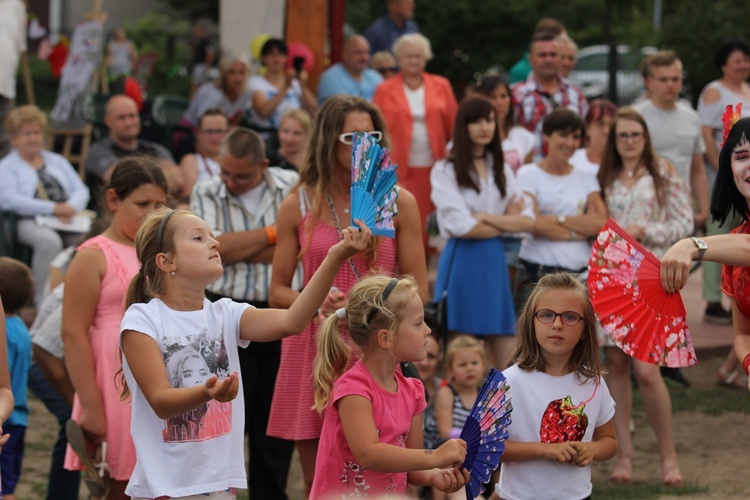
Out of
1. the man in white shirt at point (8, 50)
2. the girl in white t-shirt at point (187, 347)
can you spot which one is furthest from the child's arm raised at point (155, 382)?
the man in white shirt at point (8, 50)

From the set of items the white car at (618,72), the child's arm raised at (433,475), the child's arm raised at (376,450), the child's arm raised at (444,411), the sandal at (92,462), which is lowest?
the child's arm raised at (444,411)

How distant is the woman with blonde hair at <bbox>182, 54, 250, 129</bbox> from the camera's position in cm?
983

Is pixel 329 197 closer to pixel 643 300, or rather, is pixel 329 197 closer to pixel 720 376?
pixel 643 300

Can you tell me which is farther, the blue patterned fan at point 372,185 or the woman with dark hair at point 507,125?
the woman with dark hair at point 507,125

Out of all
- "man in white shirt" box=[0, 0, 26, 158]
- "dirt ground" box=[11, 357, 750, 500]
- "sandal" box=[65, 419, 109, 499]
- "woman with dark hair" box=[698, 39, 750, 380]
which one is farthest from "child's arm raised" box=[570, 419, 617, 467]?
"man in white shirt" box=[0, 0, 26, 158]

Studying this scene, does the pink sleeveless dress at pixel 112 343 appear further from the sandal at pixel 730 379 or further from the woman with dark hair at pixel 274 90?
the woman with dark hair at pixel 274 90

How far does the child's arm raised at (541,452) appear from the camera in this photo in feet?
12.7

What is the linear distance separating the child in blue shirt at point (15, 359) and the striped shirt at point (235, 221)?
868 mm

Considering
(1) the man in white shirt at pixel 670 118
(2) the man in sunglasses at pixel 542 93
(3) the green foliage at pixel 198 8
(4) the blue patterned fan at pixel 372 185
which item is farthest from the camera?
(3) the green foliage at pixel 198 8

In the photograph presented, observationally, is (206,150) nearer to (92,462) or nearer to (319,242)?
(319,242)

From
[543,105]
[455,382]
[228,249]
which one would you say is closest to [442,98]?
[543,105]

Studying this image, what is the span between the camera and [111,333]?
462cm

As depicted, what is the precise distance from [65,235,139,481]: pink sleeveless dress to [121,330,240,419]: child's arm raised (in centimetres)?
107

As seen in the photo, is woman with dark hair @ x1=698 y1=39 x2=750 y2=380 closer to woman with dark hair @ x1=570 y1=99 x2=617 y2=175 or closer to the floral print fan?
woman with dark hair @ x1=570 y1=99 x2=617 y2=175
